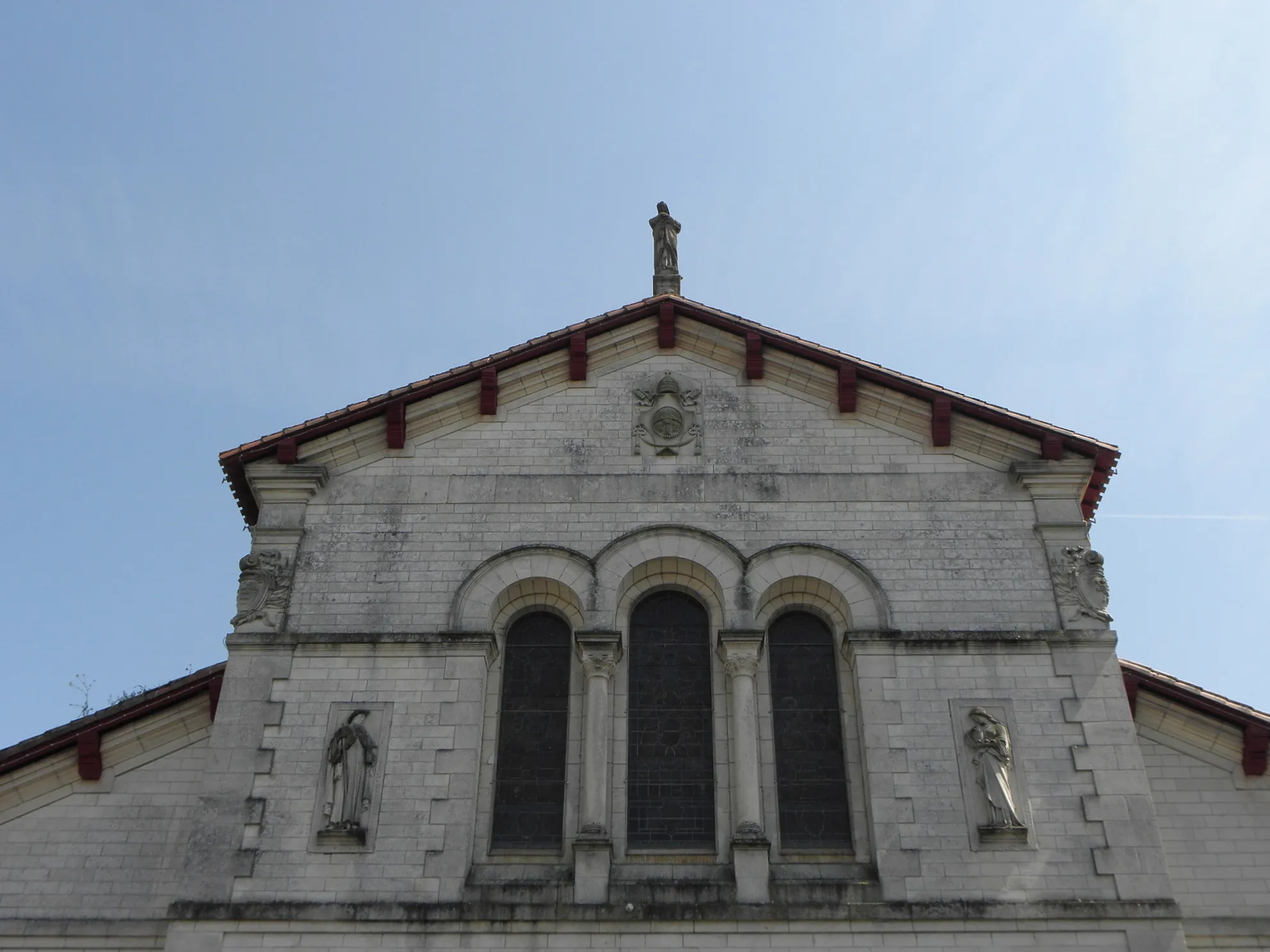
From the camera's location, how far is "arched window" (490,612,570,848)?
13953mm

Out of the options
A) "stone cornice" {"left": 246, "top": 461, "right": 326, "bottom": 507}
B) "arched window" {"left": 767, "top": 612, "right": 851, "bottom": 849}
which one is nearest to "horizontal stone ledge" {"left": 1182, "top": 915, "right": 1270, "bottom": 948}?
"arched window" {"left": 767, "top": 612, "right": 851, "bottom": 849}

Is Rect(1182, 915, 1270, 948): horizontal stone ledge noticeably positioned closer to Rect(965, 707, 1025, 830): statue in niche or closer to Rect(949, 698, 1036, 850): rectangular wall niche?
Rect(949, 698, 1036, 850): rectangular wall niche

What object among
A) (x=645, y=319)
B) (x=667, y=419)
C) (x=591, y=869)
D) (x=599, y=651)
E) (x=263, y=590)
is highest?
(x=645, y=319)

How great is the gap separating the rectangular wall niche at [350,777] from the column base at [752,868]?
3793mm

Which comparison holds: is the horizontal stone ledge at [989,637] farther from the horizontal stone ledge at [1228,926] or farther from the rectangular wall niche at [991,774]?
the horizontal stone ledge at [1228,926]

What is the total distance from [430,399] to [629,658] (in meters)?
4.38

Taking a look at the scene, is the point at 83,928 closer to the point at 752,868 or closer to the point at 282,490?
the point at 282,490

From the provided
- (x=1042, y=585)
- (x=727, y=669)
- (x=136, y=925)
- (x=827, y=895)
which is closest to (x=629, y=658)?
(x=727, y=669)

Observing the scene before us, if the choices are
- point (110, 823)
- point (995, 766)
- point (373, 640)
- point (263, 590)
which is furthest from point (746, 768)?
point (110, 823)

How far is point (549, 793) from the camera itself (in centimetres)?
1415

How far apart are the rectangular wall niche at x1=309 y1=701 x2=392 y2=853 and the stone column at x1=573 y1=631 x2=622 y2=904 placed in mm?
2174

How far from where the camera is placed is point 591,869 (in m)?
13.2

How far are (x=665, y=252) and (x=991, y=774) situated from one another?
8933mm

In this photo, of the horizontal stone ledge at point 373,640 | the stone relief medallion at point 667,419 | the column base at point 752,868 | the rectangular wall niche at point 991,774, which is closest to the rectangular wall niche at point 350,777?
the horizontal stone ledge at point 373,640
